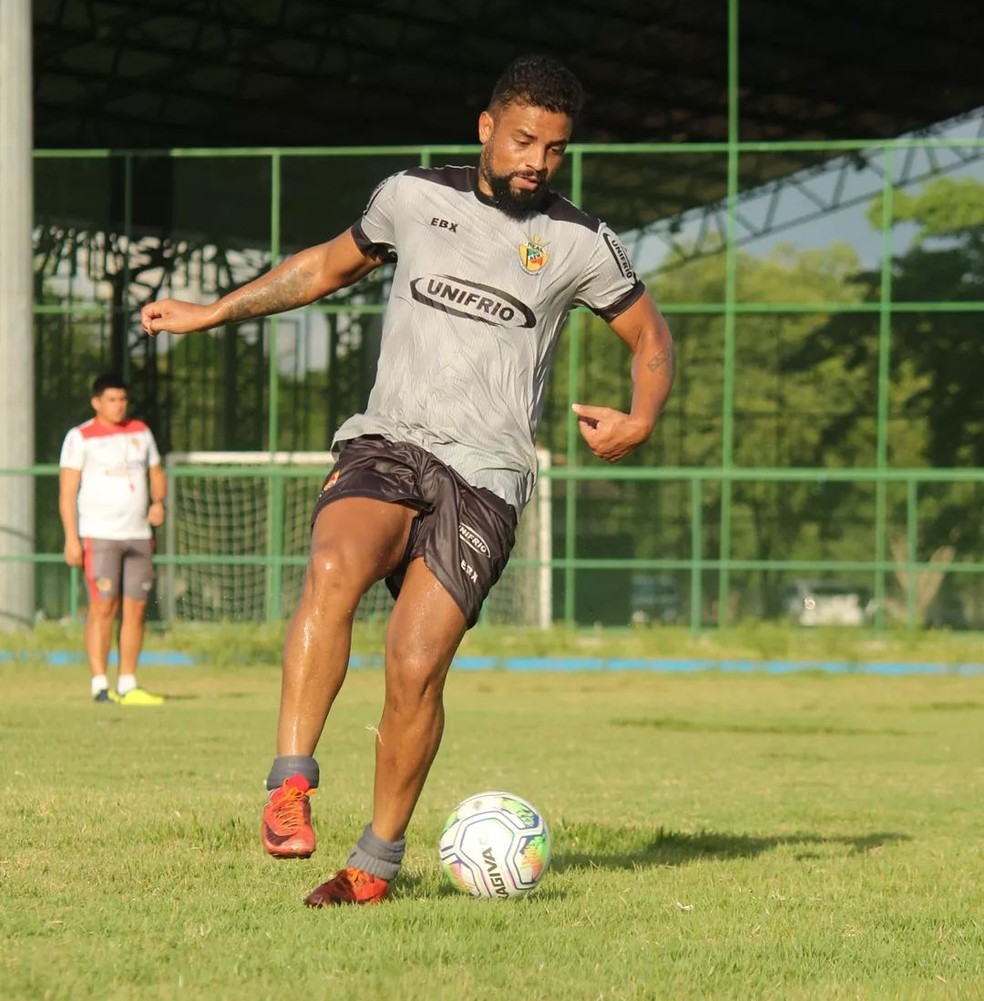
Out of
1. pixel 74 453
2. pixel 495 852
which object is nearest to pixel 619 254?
pixel 495 852

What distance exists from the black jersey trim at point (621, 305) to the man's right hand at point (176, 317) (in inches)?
42.7

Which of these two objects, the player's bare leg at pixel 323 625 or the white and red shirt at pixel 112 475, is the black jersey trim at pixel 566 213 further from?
the white and red shirt at pixel 112 475

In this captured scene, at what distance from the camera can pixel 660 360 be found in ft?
18.2

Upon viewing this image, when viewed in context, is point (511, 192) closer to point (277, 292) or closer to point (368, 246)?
point (368, 246)

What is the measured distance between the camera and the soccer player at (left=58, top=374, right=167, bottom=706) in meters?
12.8

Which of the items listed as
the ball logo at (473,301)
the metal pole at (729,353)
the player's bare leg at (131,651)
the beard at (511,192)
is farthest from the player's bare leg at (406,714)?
the metal pole at (729,353)

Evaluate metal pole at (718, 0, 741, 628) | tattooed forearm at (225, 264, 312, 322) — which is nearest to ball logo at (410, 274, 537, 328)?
tattooed forearm at (225, 264, 312, 322)

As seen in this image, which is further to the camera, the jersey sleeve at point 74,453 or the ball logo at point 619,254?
the jersey sleeve at point 74,453

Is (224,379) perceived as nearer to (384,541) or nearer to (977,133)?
(977,133)

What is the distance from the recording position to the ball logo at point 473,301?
5238 mm

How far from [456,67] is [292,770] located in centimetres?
3071

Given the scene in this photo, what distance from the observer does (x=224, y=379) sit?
28266 mm

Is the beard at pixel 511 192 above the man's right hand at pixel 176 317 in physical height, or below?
above

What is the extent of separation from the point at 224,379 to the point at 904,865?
75.3 ft
